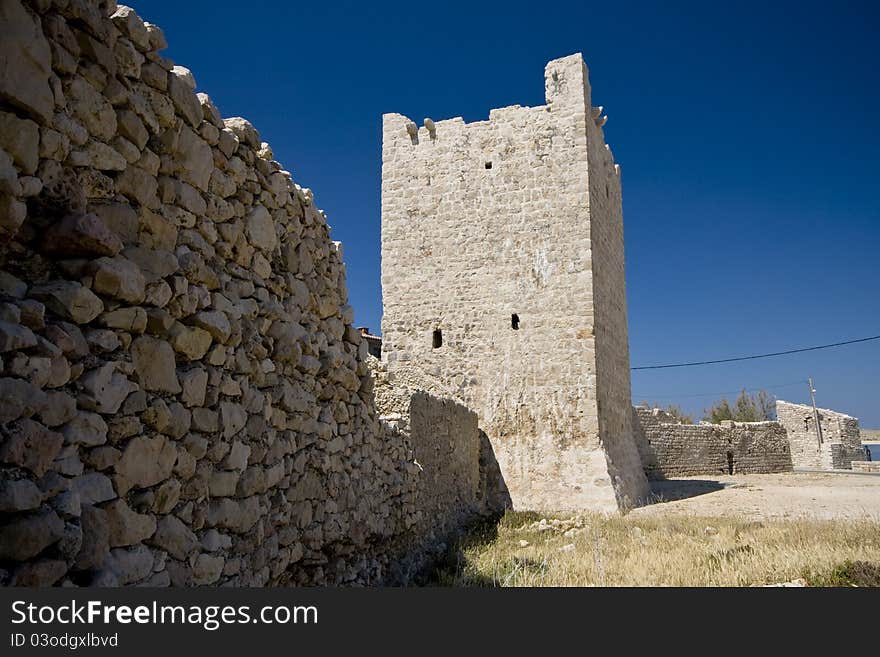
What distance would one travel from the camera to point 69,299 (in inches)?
96.7

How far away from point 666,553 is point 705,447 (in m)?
13.4

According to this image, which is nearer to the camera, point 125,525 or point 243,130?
point 125,525

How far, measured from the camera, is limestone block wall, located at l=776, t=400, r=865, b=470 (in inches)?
989

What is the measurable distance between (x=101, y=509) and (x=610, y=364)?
10.8 m

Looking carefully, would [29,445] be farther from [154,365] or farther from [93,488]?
[154,365]

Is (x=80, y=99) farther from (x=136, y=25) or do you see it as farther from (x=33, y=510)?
(x=33, y=510)

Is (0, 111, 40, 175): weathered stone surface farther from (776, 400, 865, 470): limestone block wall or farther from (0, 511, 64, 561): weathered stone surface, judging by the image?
(776, 400, 865, 470): limestone block wall

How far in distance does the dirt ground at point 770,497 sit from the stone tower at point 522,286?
98 cm

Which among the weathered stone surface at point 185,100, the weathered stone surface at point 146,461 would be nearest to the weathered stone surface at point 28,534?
the weathered stone surface at point 146,461

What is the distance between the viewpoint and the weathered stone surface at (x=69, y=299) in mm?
2418

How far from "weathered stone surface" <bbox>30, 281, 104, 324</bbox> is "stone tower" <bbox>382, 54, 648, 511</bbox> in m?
9.25

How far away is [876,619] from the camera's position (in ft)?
10.1

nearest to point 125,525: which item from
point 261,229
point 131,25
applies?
point 261,229

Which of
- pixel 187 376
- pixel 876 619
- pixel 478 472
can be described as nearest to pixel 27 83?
pixel 187 376
